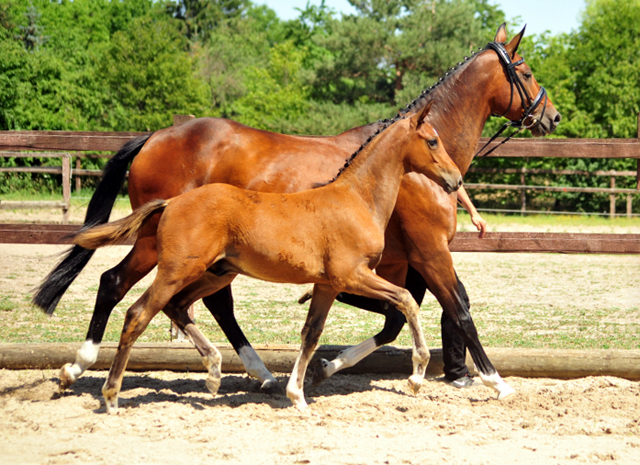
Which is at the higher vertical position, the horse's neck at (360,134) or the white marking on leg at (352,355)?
the horse's neck at (360,134)

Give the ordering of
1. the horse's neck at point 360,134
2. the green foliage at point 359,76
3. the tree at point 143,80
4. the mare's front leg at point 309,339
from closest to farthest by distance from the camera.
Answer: the mare's front leg at point 309,339 < the horse's neck at point 360,134 < the green foliage at point 359,76 < the tree at point 143,80

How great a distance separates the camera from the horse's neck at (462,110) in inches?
174

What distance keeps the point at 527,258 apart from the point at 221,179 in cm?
911

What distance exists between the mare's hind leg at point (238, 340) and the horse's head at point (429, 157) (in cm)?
168

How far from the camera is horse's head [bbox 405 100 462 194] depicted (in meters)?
3.74

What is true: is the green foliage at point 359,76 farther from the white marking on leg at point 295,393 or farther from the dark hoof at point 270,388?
the white marking on leg at point 295,393

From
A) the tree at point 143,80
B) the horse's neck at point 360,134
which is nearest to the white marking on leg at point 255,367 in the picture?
the horse's neck at point 360,134

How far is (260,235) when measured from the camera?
359 centimetres

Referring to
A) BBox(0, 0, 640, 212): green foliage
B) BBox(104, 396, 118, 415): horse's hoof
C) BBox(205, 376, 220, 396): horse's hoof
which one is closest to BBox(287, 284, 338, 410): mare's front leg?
BBox(205, 376, 220, 396): horse's hoof

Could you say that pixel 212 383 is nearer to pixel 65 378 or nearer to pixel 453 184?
pixel 65 378

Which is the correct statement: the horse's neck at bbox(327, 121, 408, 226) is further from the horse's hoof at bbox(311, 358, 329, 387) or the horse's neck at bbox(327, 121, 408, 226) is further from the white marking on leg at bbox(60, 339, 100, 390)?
the white marking on leg at bbox(60, 339, 100, 390)

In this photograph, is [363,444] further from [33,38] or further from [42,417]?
[33,38]

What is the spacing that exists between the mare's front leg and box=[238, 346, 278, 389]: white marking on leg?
0.40 m

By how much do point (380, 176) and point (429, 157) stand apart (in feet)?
1.03
